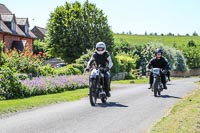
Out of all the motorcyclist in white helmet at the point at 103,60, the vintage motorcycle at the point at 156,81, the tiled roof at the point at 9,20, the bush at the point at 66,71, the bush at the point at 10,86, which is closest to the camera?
the motorcyclist in white helmet at the point at 103,60

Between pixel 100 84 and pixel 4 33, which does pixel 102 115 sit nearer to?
pixel 100 84

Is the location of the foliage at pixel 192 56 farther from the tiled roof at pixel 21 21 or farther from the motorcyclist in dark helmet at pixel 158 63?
the motorcyclist in dark helmet at pixel 158 63

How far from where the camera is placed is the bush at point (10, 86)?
19000 mm

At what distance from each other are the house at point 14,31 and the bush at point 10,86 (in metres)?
33.0

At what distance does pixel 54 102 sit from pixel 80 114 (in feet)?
13.0

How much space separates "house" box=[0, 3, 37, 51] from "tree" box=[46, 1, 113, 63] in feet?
11.9

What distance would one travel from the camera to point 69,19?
5909 cm

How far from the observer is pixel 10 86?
63.8 ft

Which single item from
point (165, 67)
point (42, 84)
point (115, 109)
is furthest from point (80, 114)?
point (42, 84)

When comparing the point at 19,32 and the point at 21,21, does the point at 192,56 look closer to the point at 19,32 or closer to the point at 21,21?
the point at 21,21

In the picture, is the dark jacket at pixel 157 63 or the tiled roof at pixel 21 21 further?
the tiled roof at pixel 21 21

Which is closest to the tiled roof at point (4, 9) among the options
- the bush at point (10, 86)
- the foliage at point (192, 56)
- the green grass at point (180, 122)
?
the foliage at point (192, 56)

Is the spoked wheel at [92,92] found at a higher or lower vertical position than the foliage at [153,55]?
lower

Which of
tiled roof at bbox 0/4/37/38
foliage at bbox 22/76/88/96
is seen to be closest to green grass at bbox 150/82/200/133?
foliage at bbox 22/76/88/96
